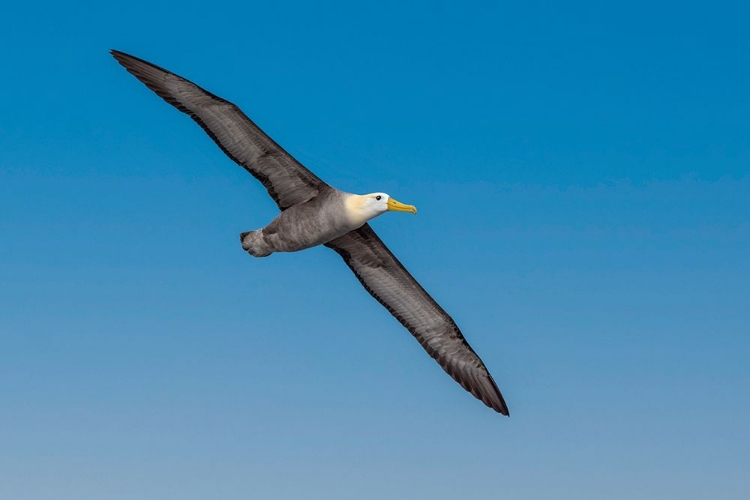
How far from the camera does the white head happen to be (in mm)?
20109

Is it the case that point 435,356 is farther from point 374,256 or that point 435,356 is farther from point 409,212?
point 409,212

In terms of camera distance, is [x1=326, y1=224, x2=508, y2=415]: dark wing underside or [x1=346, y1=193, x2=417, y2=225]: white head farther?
[x1=326, y1=224, x2=508, y2=415]: dark wing underside

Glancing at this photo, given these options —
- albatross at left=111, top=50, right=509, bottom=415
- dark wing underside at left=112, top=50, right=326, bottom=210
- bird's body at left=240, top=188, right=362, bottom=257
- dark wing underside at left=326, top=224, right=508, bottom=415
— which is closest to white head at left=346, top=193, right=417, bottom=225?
albatross at left=111, top=50, right=509, bottom=415

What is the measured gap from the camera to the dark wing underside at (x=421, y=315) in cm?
2292

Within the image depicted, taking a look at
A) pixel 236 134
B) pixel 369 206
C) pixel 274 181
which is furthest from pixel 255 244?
pixel 369 206

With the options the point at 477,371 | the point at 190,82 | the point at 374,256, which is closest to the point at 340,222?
the point at 374,256

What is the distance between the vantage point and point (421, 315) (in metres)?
23.8

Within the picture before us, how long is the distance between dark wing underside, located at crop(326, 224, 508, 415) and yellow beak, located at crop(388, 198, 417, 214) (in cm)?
232

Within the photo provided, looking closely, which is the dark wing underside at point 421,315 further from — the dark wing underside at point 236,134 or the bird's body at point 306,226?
the dark wing underside at point 236,134

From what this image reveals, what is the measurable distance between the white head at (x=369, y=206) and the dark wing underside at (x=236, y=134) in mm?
863

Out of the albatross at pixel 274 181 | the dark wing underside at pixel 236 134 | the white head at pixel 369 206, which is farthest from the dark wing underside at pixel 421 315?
the dark wing underside at pixel 236 134

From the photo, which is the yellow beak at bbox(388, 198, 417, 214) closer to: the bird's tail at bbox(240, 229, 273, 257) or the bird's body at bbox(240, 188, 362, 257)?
the bird's body at bbox(240, 188, 362, 257)

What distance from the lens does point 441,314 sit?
23516 millimetres

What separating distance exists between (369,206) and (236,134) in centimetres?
315
